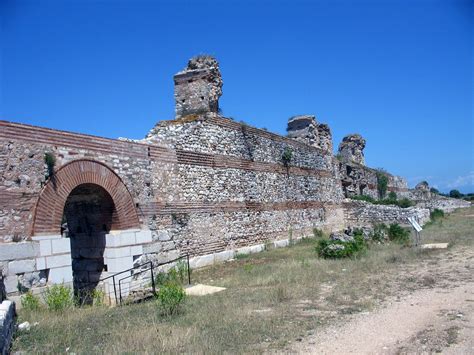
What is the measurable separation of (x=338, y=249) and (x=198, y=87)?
7.31 metres

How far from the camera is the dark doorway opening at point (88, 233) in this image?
1161cm

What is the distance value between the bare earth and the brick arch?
20.2 feet

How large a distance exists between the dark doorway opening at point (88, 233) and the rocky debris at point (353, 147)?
1093 inches

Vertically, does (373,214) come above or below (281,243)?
above

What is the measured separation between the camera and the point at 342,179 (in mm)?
27797

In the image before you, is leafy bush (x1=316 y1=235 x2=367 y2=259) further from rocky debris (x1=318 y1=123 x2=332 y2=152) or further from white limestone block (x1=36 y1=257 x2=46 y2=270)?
rocky debris (x1=318 y1=123 x2=332 y2=152)

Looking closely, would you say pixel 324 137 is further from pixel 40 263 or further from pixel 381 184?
pixel 40 263

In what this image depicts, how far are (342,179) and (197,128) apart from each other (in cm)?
1509

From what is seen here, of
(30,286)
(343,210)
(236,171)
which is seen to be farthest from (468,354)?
(343,210)

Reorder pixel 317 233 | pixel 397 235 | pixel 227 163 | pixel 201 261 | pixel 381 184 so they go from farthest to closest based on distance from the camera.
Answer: pixel 381 184 → pixel 317 233 → pixel 397 235 → pixel 227 163 → pixel 201 261

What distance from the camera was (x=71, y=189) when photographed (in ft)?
33.7

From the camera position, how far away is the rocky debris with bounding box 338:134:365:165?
3669 cm

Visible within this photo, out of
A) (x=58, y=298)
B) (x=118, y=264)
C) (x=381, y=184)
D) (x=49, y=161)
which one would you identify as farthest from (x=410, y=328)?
(x=381, y=184)

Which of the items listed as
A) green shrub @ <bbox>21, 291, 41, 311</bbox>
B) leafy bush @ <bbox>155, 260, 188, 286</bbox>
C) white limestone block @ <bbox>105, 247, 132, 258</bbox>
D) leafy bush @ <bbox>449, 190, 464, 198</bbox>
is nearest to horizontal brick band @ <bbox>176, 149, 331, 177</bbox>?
leafy bush @ <bbox>155, 260, 188, 286</bbox>
